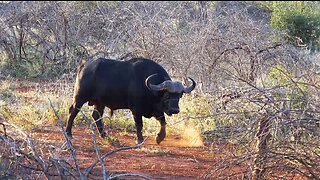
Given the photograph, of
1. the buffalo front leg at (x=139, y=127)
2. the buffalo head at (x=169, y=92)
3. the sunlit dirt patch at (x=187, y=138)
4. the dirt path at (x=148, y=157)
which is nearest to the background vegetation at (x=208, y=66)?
the sunlit dirt patch at (x=187, y=138)

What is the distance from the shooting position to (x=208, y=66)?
514 inches

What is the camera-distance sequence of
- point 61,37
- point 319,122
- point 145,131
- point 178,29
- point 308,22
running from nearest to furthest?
point 319,122 → point 145,131 → point 178,29 → point 61,37 → point 308,22

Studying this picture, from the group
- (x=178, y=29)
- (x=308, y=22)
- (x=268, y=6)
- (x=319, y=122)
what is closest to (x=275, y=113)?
(x=319, y=122)

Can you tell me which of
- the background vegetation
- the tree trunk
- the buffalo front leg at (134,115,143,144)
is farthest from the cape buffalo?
the tree trunk

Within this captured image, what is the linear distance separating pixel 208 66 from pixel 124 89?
2.61m

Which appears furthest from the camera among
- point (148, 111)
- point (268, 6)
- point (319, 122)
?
point (268, 6)

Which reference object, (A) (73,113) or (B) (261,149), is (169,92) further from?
(B) (261,149)

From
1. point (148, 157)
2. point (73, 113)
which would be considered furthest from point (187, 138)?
point (73, 113)

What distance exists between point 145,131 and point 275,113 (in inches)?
207

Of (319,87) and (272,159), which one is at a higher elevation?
(319,87)

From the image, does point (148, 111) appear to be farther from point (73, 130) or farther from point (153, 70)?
point (73, 130)

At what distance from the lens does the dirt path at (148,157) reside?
8.59m

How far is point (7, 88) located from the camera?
15117mm

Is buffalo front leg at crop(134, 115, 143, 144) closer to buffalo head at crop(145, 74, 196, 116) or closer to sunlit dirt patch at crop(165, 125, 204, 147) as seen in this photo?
buffalo head at crop(145, 74, 196, 116)
